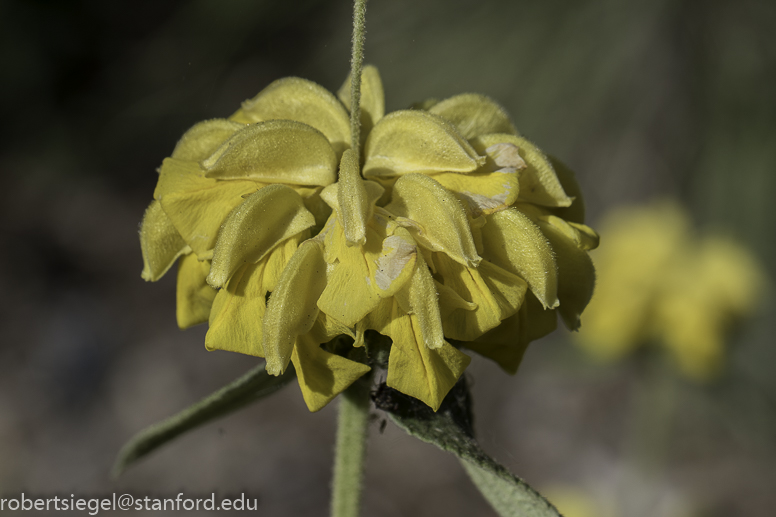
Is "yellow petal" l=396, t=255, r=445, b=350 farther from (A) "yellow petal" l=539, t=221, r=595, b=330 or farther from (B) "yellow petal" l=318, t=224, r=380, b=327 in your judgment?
(A) "yellow petal" l=539, t=221, r=595, b=330

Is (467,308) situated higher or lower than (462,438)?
higher

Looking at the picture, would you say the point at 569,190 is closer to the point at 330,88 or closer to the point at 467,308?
the point at 467,308

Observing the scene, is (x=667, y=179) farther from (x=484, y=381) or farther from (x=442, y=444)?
(x=442, y=444)

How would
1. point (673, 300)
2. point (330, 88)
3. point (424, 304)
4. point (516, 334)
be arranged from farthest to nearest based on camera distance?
point (330, 88) → point (673, 300) → point (516, 334) → point (424, 304)

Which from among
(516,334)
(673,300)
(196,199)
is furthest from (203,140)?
(673,300)

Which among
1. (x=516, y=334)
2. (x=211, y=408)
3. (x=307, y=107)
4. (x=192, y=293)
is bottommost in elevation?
(x=211, y=408)

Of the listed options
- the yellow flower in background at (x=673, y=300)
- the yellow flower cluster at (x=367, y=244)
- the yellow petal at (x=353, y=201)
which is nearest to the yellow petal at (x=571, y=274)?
the yellow flower cluster at (x=367, y=244)

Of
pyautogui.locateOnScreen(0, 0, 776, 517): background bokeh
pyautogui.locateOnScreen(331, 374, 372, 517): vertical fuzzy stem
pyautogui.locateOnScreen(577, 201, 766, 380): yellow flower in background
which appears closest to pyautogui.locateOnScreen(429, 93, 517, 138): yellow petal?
pyautogui.locateOnScreen(331, 374, 372, 517): vertical fuzzy stem
